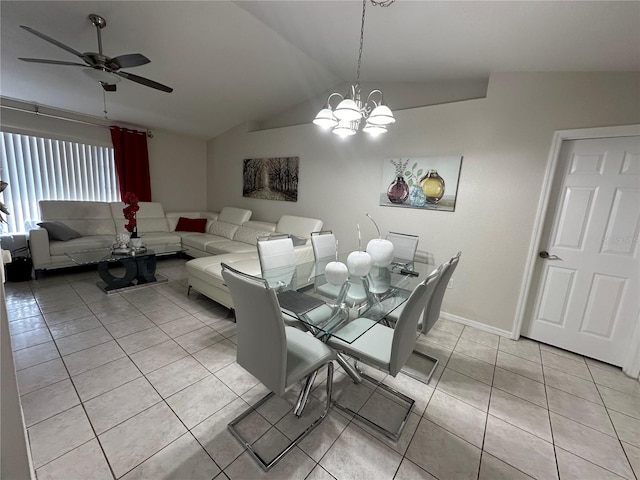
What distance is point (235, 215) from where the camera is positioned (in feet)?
15.4

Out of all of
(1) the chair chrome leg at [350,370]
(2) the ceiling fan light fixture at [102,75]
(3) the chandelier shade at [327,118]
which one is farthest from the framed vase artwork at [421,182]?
(2) the ceiling fan light fixture at [102,75]

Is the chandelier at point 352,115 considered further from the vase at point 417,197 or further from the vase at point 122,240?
the vase at point 122,240

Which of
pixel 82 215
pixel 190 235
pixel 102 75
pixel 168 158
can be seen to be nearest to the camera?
pixel 102 75

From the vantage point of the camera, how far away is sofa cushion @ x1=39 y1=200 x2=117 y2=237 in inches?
147

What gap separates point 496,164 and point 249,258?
2856 millimetres

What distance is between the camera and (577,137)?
2.16 metres

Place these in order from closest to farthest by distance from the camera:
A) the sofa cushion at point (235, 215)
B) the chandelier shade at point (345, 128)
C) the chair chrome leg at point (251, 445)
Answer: the chair chrome leg at point (251, 445), the chandelier shade at point (345, 128), the sofa cushion at point (235, 215)

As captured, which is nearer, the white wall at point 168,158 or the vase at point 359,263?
the vase at point 359,263

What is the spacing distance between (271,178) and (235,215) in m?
0.97

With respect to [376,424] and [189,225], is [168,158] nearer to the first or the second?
[189,225]

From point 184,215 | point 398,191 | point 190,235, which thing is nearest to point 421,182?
point 398,191

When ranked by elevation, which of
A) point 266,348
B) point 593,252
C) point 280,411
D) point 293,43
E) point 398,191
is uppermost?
point 293,43

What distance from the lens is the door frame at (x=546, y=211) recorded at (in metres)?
2.05

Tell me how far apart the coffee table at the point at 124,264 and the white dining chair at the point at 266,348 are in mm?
2609
